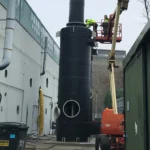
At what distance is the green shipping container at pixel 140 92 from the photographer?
5043 mm

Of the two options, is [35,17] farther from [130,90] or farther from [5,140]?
[130,90]

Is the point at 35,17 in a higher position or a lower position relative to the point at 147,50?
higher

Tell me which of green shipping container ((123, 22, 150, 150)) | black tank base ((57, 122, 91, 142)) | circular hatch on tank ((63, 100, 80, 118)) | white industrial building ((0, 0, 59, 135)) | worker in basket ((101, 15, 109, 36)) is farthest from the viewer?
worker in basket ((101, 15, 109, 36))

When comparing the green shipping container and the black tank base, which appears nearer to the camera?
the green shipping container

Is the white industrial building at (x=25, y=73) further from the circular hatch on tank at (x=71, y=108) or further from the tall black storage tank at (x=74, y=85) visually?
the circular hatch on tank at (x=71, y=108)

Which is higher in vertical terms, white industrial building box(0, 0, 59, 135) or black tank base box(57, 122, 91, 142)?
white industrial building box(0, 0, 59, 135)

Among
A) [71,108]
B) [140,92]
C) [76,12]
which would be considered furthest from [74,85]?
[140,92]

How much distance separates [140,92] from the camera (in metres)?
5.48

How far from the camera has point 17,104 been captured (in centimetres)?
1925

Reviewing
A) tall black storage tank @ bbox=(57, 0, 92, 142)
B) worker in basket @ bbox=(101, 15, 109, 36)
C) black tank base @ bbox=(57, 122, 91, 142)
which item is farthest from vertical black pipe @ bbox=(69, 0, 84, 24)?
black tank base @ bbox=(57, 122, 91, 142)

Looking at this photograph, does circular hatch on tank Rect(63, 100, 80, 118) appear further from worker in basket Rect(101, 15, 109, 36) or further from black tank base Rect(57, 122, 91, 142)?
worker in basket Rect(101, 15, 109, 36)

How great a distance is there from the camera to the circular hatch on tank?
1953 cm

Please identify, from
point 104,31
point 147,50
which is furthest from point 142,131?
point 104,31

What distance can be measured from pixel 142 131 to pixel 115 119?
706cm
